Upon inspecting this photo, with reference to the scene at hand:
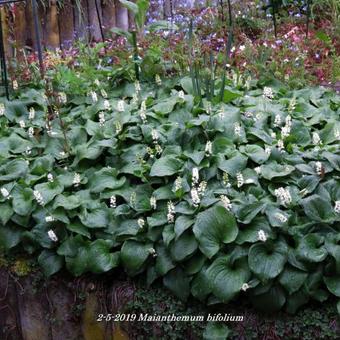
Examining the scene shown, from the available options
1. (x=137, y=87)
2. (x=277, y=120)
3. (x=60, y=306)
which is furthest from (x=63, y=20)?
(x=60, y=306)

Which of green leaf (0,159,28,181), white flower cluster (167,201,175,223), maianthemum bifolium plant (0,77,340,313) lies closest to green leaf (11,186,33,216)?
maianthemum bifolium plant (0,77,340,313)

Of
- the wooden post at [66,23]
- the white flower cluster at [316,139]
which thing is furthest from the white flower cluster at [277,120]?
the wooden post at [66,23]

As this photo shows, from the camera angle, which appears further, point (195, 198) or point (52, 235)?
point (52, 235)

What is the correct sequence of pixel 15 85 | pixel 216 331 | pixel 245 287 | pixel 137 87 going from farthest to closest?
1. pixel 15 85
2. pixel 137 87
3. pixel 216 331
4. pixel 245 287

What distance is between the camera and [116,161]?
11.4ft

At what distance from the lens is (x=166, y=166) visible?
3.20 metres

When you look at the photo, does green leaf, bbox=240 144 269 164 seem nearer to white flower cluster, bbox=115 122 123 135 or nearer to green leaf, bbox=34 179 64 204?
white flower cluster, bbox=115 122 123 135

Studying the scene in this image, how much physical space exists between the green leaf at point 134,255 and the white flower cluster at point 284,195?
2.01 feet

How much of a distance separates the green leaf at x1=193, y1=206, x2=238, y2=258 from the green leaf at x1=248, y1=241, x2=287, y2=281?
0.41ft

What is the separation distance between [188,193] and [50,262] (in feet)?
2.37

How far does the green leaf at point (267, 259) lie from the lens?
268 centimetres

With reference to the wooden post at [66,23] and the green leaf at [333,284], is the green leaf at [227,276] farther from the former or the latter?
the wooden post at [66,23]

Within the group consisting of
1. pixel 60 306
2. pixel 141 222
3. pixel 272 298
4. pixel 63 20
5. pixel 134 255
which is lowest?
pixel 60 306

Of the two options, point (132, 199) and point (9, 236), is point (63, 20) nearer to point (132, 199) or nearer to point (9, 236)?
point (9, 236)
